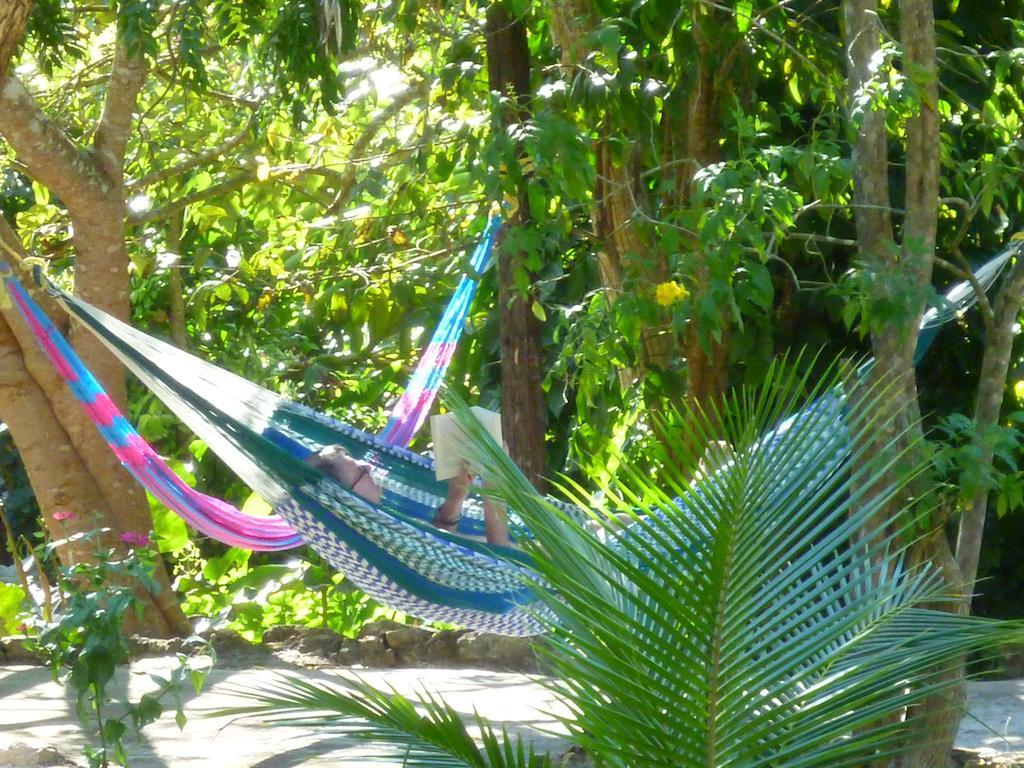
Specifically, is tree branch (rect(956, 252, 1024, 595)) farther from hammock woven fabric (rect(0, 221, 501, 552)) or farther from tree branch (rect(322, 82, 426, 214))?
tree branch (rect(322, 82, 426, 214))

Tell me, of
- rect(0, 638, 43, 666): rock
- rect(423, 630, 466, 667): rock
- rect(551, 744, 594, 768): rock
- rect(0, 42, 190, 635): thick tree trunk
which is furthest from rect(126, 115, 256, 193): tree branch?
rect(551, 744, 594, 768): rock

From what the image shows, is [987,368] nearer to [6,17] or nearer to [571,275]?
[571,275]

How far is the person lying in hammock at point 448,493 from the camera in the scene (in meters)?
2.95

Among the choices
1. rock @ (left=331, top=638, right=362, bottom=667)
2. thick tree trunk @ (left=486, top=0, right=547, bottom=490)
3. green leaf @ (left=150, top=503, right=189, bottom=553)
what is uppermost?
thick tree trunk @ (left=486, top=0, right=547, bottom=490)

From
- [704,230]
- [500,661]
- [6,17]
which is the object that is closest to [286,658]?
[500,661]

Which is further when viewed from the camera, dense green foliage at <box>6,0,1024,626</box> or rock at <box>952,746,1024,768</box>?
rock at <box>952,746,1024,768</box>

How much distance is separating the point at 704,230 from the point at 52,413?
2.31m

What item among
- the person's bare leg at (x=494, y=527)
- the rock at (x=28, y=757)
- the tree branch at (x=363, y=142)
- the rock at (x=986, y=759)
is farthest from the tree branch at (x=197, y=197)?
the rock at (x=986, y=759)

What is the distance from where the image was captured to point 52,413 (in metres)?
3.84

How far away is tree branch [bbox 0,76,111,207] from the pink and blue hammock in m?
0.53

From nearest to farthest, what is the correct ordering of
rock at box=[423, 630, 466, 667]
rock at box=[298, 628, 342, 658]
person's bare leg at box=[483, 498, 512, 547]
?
person's bare leg at box=[483, 498, 512, 547] → rock at box=[423, 630, 466, 667] → rock at box=[298, 628, 342, 658]

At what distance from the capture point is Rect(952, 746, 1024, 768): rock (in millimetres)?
2598

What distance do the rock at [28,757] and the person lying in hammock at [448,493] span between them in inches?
30.1

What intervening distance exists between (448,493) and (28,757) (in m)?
1.07
